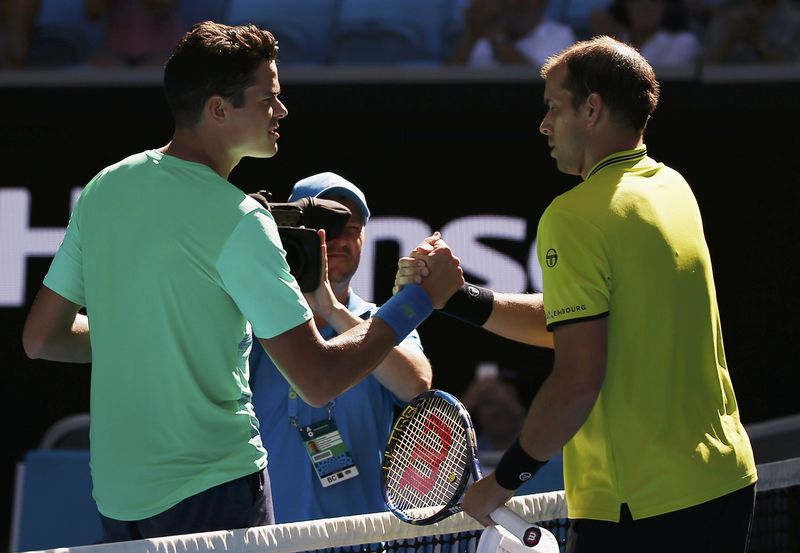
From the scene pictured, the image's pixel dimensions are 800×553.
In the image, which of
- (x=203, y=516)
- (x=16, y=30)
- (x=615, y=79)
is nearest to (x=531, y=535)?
(x=203, y=516)

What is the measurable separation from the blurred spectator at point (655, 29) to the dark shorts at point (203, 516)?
4.86 m

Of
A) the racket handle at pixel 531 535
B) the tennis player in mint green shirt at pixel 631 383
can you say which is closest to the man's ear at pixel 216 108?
the tennis player in mint green shirt at pixel 631 383

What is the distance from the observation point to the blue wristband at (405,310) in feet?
8.36

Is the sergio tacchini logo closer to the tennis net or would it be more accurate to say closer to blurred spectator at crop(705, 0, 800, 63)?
the tennis net

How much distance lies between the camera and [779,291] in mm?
6344

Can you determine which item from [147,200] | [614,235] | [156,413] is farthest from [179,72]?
[614,235]

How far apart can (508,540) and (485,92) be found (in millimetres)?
4305

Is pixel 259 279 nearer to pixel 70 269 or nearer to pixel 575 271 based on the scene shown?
pixel 70 269

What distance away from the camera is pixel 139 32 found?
24.3ft

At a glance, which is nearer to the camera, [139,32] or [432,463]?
[432,463]

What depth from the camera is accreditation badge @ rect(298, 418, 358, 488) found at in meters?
3.22

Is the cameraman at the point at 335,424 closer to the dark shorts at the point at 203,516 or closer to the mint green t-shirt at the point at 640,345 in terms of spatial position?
the dark shorts at the point at 203,516

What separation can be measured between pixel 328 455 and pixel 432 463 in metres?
0.71

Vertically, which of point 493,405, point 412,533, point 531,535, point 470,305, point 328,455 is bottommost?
point 493,405
